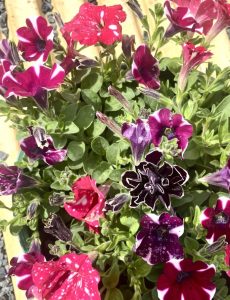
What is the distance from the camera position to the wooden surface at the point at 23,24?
43.0 inches

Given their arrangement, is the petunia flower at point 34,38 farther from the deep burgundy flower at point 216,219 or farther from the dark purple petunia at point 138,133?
the deep burgundy flower at point 216,219

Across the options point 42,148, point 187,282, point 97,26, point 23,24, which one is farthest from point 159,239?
point 23,24

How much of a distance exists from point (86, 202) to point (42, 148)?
0.12 metres

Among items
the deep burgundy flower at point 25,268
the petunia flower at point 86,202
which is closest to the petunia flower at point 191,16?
the petunia flower at point 86,202

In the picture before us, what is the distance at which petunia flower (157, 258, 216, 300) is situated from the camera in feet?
2.30

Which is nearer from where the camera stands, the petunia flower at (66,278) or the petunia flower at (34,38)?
the petunia flower at (66,278)

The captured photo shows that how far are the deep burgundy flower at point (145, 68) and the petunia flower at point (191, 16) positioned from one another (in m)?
0.05

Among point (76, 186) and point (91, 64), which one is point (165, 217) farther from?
point (91, 64)

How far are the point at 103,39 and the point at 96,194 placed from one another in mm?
223

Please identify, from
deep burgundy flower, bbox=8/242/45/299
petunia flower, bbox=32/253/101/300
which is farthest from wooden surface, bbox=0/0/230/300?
petunia flower, bbox=32/253/101/300

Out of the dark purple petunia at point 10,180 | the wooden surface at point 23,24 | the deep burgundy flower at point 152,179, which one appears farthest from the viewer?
the wooden surface at point 23,24

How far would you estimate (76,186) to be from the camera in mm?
663

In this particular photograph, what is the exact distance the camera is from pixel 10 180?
29.4 inches

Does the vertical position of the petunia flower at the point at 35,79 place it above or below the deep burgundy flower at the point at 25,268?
above
